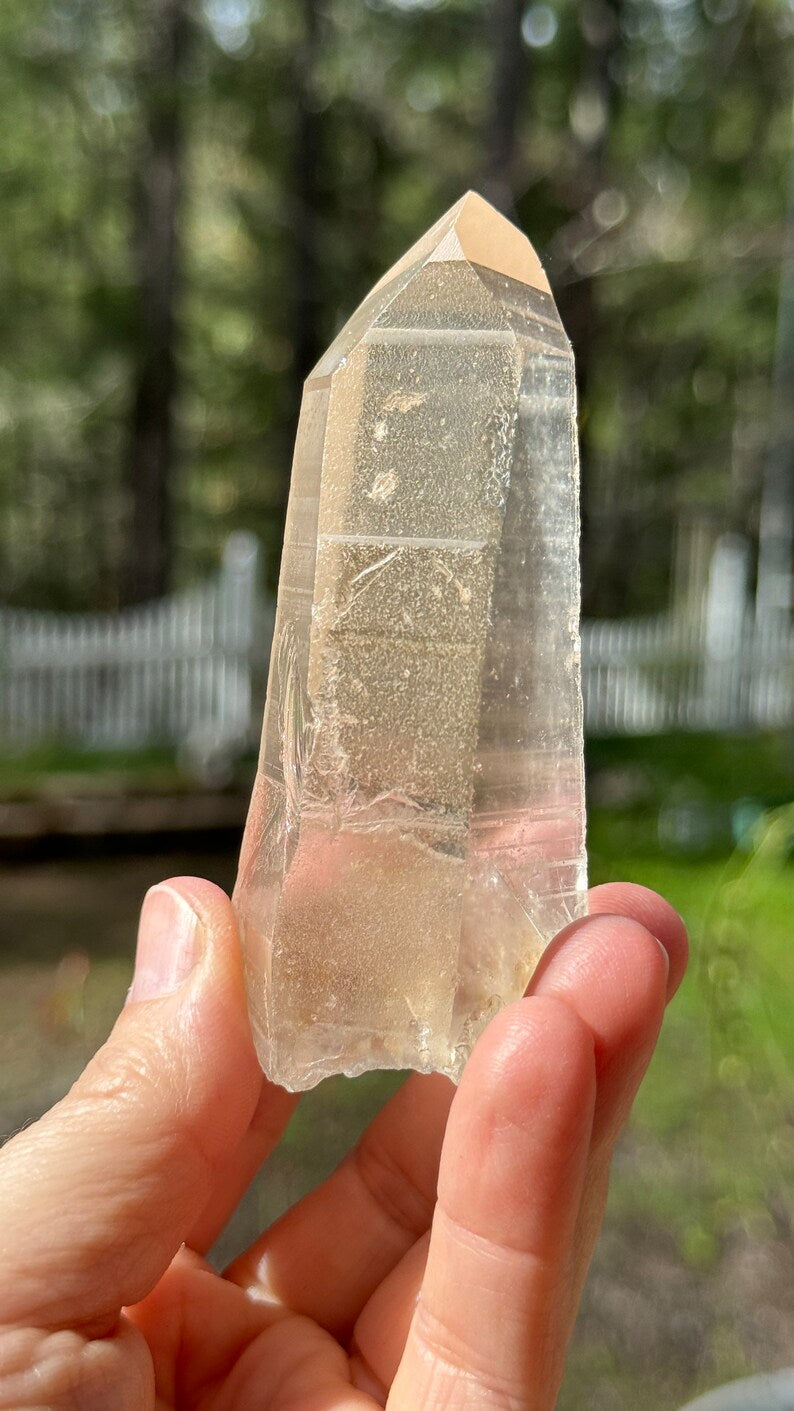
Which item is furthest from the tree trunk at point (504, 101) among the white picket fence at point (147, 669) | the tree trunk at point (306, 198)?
the white picket fence at point (147, 669)

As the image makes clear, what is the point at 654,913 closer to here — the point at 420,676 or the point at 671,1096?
the point at 420,676

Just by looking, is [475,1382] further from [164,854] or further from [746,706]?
[746,706]

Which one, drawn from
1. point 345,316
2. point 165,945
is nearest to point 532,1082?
point 165,945

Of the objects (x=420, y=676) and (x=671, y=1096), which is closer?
(x=420, y=676)

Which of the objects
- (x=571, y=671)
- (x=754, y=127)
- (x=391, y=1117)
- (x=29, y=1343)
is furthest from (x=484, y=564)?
(x=754, y=127)

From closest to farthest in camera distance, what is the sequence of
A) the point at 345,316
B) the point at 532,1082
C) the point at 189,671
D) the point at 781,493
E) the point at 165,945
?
the point at 532,1082
the point at 165,945
the point at 189,671
the point at 345,316
the point at 781,493

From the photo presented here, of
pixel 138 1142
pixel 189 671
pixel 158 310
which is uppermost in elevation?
pixel 158 310
